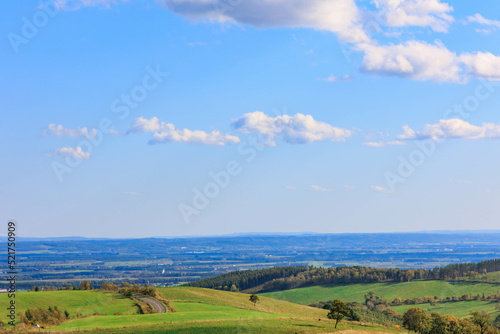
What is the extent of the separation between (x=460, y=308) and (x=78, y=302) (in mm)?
127374

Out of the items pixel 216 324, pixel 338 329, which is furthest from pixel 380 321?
pixel 216 324

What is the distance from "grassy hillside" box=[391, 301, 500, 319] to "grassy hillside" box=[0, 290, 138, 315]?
10126cm

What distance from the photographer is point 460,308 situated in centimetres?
18062

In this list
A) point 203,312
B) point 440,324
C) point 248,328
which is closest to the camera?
point 248,328

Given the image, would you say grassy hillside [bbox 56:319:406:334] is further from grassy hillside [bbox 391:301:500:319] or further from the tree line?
grassy hillside [bbox 391:301:500:319]

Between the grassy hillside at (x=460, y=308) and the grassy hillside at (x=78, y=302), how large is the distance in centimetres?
10126

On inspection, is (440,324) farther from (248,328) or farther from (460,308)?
(460,308)

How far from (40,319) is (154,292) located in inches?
1666

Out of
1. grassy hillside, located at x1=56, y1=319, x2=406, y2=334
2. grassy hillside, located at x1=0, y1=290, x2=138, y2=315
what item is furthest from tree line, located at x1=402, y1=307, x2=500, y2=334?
grassy hillside, located at x1=0, y1=290, x2=138, y2=315

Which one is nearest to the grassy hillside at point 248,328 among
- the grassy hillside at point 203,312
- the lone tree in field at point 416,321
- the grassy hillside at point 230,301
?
the grassy hillside at point 203,312

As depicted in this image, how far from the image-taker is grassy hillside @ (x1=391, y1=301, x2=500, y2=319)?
172125mm

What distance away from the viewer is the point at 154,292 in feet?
440

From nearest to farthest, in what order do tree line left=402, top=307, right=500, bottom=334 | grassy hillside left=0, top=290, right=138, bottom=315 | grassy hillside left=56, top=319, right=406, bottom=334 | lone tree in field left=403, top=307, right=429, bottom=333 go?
grassy hillside left=56, top=319, right=406, bottom=334 → grassy hillside left=0, top=290, right=138, bottom=315 → lone tree in field left=403, top=307, right=429, bottom=333 → tree line left=402, top=307, right=500, bottom=334

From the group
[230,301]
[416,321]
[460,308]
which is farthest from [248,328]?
[460,308]
